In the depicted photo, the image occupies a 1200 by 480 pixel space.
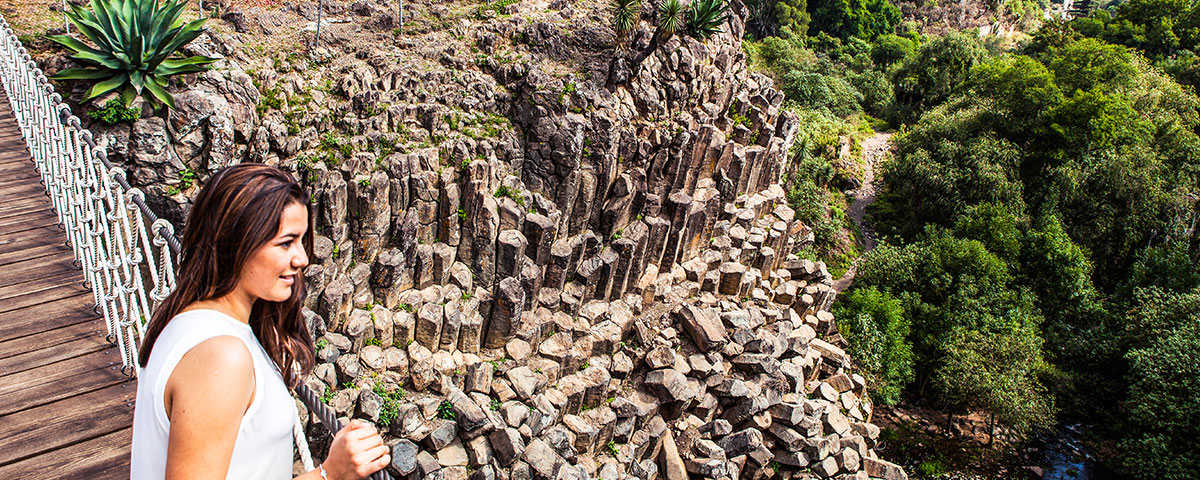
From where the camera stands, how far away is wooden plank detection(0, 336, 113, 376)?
407cm

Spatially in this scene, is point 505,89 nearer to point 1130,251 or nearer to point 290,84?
point 290,84

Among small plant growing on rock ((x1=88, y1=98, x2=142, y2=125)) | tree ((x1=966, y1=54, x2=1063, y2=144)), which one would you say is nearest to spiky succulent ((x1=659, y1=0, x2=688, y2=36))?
small plant growing on rock ((x1=88, y1=98, x2=142, y2=125))

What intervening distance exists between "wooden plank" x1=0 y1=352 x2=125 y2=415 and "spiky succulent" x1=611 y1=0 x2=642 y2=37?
18495 millimetres

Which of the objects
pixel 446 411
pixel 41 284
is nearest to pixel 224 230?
pixel 41 284

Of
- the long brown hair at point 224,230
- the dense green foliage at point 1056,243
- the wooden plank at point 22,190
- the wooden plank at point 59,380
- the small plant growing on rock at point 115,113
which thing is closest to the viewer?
the long brown hair at point 224,230

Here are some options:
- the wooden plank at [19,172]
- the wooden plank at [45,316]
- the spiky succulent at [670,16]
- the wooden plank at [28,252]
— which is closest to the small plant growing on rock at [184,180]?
Answer: the wooden plank at [19,172]

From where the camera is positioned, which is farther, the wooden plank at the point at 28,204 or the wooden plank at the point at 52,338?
the wooden plank at the point at 28,204

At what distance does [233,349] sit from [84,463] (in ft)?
7.14

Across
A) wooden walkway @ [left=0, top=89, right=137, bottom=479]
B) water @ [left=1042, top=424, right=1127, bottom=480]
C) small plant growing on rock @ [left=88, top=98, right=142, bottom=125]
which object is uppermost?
wooden walkway @ [left=0, top=89, right=137, bottom=479]

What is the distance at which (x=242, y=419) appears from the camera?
7.63 ft

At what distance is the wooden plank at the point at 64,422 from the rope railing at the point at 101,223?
0.26 meters

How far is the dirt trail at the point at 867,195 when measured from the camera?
27.2 meters

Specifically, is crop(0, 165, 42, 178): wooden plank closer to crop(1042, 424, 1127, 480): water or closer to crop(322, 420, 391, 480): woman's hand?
crop(322, 420, 391, 480): woman's hand

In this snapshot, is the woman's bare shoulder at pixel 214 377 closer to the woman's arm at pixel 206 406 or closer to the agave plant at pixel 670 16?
the woman's arm at pixel 206 406
